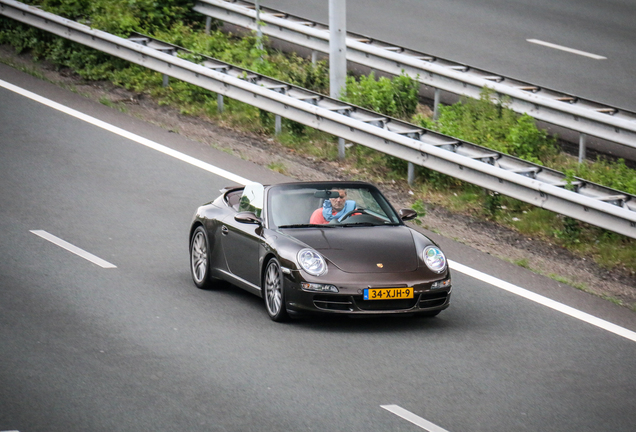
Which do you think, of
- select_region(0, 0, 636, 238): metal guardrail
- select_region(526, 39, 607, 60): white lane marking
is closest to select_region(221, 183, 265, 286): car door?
select_region(0, 0, 636, 238): metal guardrail

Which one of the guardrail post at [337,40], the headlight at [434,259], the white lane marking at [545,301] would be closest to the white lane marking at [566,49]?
the guardrail post at [337,40]

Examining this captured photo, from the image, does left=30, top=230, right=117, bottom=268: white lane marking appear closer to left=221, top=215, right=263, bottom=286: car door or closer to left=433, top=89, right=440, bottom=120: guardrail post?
left=221, top=215, right=263, bottom=286: car door

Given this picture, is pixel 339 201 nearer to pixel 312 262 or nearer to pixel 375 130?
pixel 312 262

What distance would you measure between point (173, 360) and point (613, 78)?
502 inches

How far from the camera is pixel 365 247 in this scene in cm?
997

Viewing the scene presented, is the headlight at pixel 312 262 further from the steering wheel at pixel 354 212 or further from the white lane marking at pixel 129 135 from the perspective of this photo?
the white lane marking at pixel 129 135

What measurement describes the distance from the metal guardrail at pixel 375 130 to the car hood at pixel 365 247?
295 cm

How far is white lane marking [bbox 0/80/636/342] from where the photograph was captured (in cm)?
1046

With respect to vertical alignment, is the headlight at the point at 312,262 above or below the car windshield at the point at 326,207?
below

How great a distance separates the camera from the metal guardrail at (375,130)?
41.0 feet

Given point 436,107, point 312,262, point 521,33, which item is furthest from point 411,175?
point 521,33

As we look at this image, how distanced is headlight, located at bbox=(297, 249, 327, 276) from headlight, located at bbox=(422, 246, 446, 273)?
39.3 inches

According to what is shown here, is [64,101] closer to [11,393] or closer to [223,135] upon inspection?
[223,135]

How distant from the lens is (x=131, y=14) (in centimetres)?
2020
